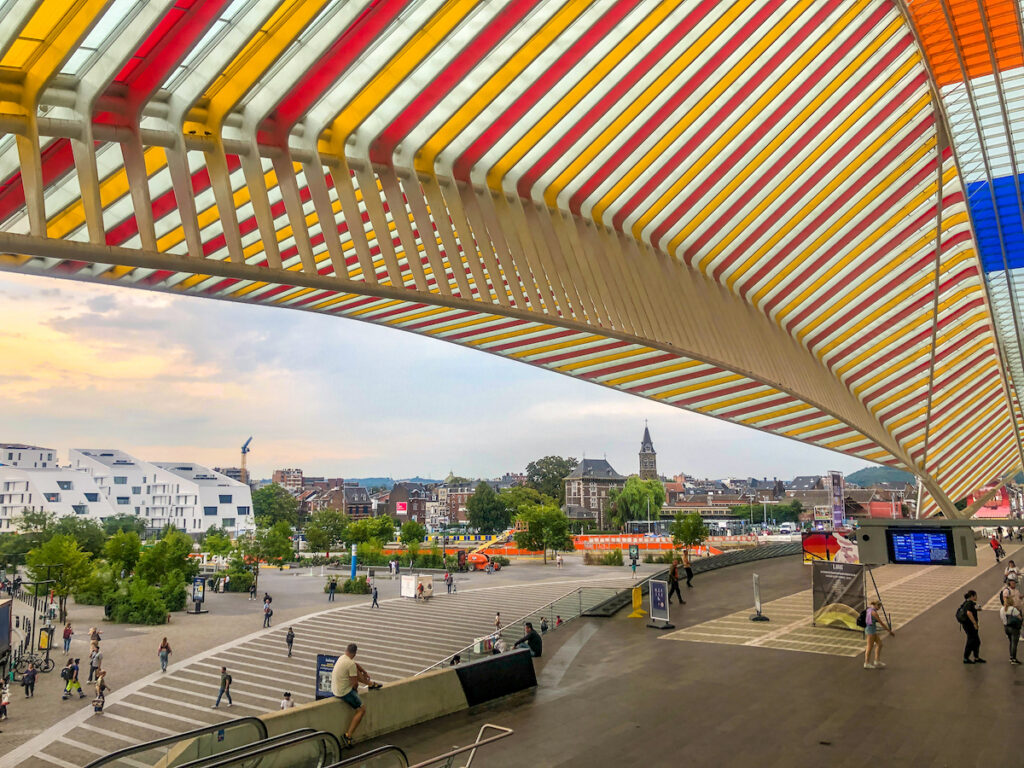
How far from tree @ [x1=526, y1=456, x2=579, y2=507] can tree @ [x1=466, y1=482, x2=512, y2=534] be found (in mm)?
36081

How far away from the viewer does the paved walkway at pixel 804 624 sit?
14828 millimetres

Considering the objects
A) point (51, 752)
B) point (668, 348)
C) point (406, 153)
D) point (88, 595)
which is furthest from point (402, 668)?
point (88, 595)

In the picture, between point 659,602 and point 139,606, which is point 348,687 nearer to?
point 659,602

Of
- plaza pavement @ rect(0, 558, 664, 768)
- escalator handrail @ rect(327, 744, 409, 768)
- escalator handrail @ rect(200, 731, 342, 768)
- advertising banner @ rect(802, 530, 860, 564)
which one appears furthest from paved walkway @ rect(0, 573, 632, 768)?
advertising banner @ rect(802, 530, 860, 564)

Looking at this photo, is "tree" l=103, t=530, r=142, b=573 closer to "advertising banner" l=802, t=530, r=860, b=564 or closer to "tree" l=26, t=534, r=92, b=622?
"tree" l=26, t=534, r=92, b=622

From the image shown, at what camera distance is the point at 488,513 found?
100750mm

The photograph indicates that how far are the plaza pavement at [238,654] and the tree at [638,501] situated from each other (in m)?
61.6

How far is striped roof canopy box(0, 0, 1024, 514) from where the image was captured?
751 cm

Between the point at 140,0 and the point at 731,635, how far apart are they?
15.3 meters

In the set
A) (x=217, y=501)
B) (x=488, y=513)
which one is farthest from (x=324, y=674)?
(x=217, y=501)

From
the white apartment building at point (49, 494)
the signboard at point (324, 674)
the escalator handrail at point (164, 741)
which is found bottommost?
the signboard at point (324, 674)

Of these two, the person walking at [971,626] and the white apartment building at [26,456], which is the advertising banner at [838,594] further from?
the white apartment building at [26,456]

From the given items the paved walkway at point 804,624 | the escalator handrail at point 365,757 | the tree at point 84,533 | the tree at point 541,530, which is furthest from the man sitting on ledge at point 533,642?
the tree at point 84,533

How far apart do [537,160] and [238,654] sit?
2284 centimetres
